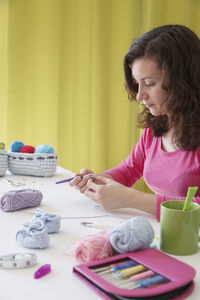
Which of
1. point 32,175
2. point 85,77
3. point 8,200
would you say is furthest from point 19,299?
point 85,77

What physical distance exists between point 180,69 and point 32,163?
720 millimetres

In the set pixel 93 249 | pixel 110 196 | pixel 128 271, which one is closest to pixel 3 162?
pixel 110 196

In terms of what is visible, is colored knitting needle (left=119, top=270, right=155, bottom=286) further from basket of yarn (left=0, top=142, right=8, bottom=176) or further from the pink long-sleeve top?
basket of yarn (left=0, top=142, right=8, bottom=176)

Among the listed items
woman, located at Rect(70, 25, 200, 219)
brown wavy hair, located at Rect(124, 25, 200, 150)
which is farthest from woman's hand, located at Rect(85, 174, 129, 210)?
brown wavy hair, located at Rect(124, 25, 200, 150)

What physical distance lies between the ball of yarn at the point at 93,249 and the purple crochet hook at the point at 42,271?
0.22 ft

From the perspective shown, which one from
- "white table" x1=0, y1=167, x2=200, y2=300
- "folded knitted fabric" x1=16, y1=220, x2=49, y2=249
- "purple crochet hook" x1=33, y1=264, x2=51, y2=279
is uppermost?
"folded knitted fabric" x1=16, y1=220, x2=49, y2=249

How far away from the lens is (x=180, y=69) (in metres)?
1.08

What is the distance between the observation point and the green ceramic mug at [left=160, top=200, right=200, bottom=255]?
75 centimetres

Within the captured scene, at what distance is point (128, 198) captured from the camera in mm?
1055

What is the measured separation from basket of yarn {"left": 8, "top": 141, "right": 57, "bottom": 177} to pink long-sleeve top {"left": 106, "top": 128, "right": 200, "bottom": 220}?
0.84ft

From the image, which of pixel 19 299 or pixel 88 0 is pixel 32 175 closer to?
pixel 19 299

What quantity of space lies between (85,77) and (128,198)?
4.63 ft

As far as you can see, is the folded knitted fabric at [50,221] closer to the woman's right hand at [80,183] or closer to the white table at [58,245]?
the white table at [58,245]

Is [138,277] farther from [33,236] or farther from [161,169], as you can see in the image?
[161,169]
